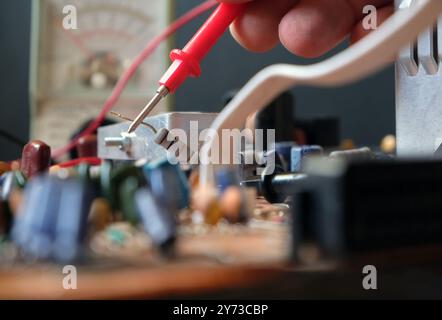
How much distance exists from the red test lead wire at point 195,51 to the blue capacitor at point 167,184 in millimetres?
190

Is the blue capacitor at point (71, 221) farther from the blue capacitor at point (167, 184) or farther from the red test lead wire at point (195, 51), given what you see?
the red test lead wire at point (195, 51)

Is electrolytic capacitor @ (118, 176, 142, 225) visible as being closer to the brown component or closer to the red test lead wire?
the brown component

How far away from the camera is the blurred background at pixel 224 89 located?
121cm

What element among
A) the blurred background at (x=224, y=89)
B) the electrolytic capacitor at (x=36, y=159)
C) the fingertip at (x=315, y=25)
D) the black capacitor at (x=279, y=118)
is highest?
the blurred background at (x=224, y=89)

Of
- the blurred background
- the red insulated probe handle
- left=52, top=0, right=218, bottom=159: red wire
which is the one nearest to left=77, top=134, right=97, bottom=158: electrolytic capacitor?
left=52, top=0, right=218, bottom=159: red wire

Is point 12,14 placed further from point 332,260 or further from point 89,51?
point 332,260

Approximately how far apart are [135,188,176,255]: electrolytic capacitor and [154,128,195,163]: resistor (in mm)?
154

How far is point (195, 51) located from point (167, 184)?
0.25 m

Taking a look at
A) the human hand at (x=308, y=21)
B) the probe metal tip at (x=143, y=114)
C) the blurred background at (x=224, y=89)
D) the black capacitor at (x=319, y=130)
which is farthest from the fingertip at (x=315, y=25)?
the blurred background at (x=224, y=89)

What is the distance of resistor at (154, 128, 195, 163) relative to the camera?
35 centimetres

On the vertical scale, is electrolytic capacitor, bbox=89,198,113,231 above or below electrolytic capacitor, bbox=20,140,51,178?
below

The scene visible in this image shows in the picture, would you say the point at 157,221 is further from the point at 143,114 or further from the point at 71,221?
the point at 143,114
